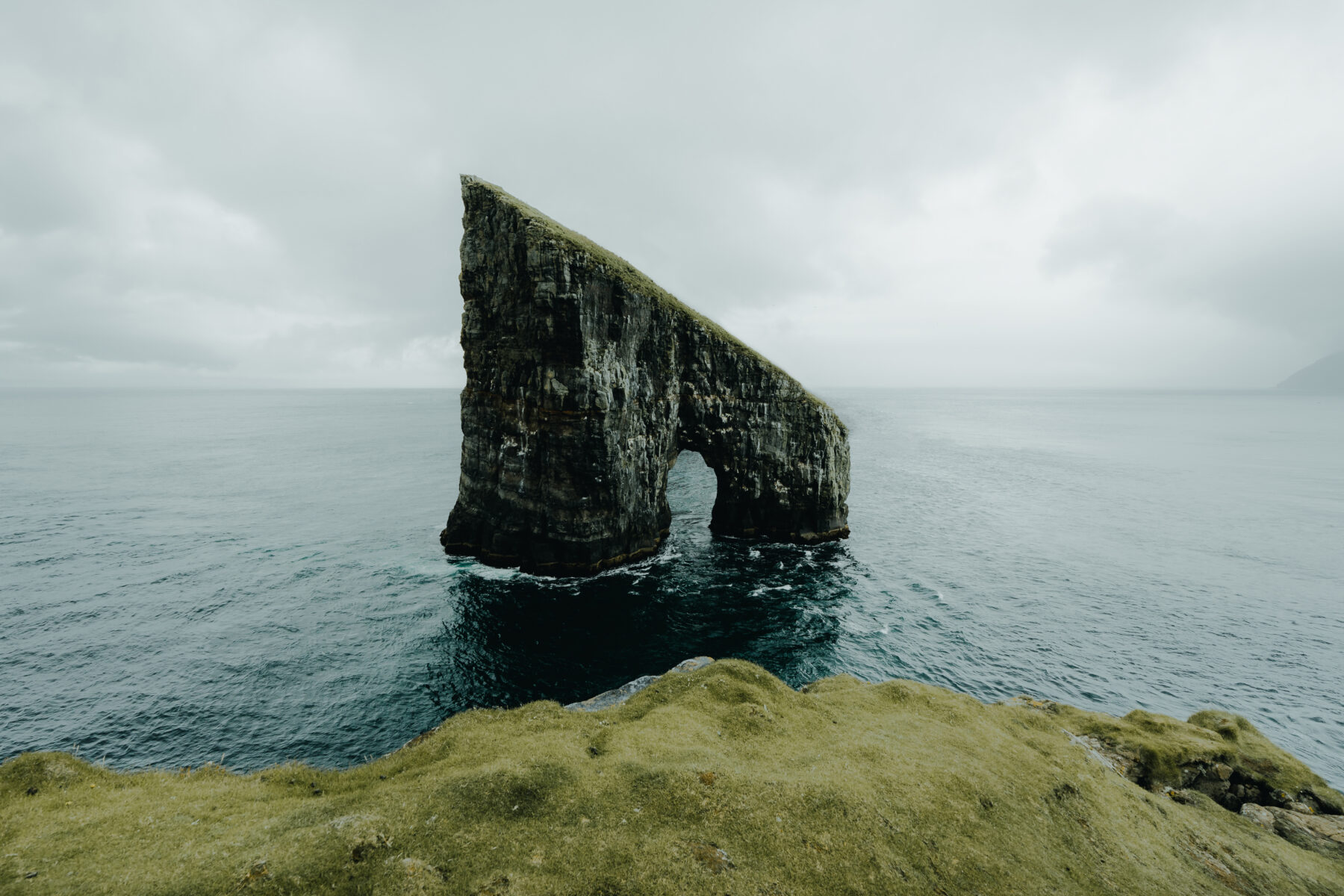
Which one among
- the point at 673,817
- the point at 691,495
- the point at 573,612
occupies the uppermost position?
the point at 673,817

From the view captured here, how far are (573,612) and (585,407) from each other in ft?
52.3

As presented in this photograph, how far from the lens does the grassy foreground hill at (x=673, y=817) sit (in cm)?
1159

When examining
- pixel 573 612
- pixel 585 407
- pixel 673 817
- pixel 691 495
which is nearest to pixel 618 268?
pixel 585 407

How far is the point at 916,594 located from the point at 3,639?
62.7 meters

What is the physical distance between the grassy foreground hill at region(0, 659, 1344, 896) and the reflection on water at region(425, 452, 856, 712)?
36.4 feet

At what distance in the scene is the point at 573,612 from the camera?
1512 inches

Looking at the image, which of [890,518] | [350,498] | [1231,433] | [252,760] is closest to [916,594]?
[890,518]

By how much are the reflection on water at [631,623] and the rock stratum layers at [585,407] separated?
164 inches

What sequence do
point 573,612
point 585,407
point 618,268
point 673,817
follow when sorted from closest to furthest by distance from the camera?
point 673,817, point 573,612, point 585,407, point 618,268

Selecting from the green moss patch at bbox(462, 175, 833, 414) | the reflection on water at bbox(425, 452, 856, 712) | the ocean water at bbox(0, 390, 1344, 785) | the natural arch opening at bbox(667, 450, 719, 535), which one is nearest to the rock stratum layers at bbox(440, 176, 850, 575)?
the green moss patch at bbox(462, 175, 833, 414)

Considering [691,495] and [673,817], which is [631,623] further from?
[691,495]

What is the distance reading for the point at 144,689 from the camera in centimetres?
2822

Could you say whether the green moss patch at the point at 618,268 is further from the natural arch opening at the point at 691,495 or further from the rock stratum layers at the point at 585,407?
the natural arch opening at the point at 691,495

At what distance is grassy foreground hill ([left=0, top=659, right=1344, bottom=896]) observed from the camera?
1159 centimetres
